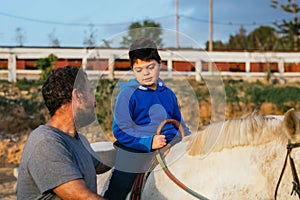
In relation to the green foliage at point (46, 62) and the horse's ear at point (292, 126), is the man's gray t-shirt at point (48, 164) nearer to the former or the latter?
the horse's ear at point (292, 126)

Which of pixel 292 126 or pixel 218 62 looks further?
pixel 218 62

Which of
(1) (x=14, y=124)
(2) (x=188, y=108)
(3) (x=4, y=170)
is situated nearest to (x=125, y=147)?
(2) (x=188, y=108)

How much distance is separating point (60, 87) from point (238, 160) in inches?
39.1

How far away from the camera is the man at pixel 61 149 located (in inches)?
95.8

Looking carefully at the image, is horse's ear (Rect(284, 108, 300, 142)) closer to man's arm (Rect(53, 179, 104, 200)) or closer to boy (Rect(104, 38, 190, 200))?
boy (Rect(104, 38, 190, 200))

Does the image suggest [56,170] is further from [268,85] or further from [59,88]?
[268,85]

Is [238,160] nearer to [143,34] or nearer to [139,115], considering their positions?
[139,115]

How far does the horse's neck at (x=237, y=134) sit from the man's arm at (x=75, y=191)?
0.76 meters

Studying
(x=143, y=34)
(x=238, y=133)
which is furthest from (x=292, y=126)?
(x=143, y=34)

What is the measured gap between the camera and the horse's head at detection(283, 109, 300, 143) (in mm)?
2639

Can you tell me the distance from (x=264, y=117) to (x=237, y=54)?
1598cm

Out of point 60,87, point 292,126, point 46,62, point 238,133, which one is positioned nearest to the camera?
point 60,87

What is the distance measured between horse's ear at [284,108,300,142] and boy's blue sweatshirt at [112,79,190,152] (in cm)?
77

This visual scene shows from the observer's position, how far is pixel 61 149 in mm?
2479
